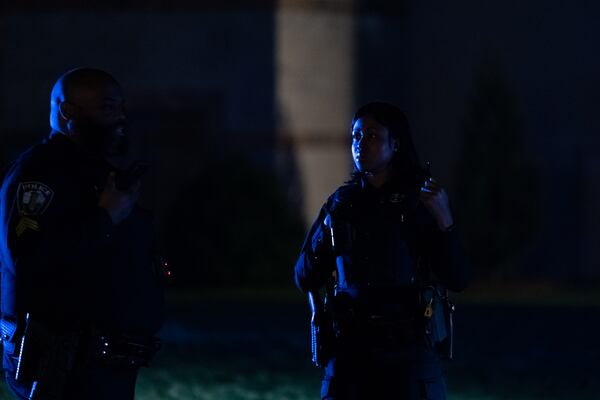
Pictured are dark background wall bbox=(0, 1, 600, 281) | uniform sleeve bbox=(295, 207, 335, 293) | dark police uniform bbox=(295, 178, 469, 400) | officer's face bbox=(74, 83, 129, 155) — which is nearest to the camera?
officer's face bbox=(74, 83, 129, 155)

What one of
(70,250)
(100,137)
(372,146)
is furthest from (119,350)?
(372,146)

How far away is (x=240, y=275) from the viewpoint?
733 inches

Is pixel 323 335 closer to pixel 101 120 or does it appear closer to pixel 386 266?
pixel 386 266

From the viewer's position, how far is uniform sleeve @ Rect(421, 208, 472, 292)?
447 centimetres

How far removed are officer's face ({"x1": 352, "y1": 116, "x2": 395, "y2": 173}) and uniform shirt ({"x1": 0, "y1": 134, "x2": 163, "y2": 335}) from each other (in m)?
0.83

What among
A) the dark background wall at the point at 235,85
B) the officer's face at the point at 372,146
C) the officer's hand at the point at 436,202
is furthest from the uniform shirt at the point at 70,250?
the dark background wall at the point at 235,85

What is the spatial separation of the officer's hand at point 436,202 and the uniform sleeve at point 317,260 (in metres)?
0.40

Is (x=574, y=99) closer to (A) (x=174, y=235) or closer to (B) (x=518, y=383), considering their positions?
(A) (x=174, y=235)

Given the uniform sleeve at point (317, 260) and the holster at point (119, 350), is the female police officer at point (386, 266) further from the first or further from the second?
the holster at point (119, 350)

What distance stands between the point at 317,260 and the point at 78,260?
100 centimetres

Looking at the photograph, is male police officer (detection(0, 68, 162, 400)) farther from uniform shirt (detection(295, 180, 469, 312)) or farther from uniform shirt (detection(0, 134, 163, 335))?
uniform shirt (detection(295, 180, 469, 312))

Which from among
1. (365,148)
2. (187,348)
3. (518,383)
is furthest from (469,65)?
(365,148)

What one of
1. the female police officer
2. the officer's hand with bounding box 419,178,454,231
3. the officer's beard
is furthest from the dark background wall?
the officer's beard

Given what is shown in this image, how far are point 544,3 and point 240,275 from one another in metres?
7.36
